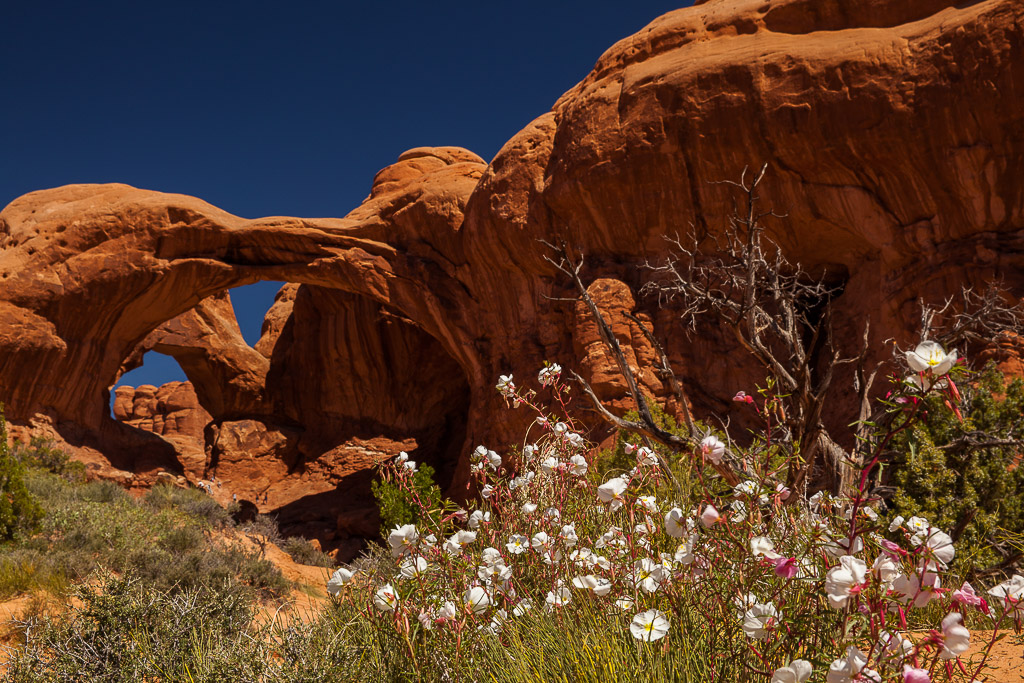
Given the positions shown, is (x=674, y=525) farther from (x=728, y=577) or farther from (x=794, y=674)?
(x=794, y=674)

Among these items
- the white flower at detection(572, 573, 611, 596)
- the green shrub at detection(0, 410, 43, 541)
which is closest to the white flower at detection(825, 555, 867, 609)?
the white flower at detection(572, 573, 611, 596)

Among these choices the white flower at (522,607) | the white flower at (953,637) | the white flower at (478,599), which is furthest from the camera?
the white flower at (522,607)

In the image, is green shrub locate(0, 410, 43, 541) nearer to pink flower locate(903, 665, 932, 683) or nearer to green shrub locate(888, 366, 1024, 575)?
pink flower locate(903, 665, 932, 683)

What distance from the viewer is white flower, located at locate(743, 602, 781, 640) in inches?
59.5

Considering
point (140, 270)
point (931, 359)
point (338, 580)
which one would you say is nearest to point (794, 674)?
point (931, 359)

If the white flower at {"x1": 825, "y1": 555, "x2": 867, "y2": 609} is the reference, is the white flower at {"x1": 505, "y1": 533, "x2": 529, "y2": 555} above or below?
below

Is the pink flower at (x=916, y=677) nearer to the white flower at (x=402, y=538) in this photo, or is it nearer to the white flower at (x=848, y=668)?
the white flower at (x=848, y=668)

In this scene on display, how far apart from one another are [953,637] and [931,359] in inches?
23.0

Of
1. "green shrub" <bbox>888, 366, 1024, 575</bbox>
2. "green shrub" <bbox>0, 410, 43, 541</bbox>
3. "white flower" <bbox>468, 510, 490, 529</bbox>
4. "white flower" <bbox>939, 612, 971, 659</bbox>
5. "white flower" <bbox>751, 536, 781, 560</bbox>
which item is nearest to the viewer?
"white flower" <bbox>939, 612, 971, 659</bbox>

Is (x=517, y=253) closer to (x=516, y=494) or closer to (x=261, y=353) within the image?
(x=516, y=494)

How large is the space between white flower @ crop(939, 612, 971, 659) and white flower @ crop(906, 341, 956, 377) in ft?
1.68

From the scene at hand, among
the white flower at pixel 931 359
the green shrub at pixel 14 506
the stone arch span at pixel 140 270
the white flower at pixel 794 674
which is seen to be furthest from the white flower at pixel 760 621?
the stone arch span at pixel 140 270

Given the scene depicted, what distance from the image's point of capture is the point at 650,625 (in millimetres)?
1804

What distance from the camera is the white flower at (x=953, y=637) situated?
1.33 meters
